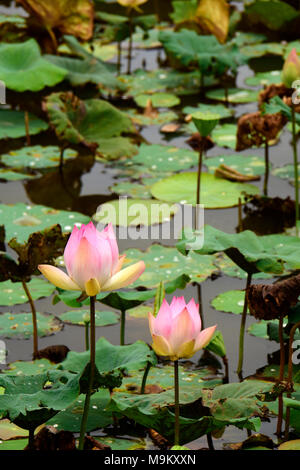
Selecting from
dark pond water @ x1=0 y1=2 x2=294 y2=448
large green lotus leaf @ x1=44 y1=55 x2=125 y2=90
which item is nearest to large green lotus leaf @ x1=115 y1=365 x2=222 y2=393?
dark pond water @ x1=0 y1=2 x2=294 y2=448

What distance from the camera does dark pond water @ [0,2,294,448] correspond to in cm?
256

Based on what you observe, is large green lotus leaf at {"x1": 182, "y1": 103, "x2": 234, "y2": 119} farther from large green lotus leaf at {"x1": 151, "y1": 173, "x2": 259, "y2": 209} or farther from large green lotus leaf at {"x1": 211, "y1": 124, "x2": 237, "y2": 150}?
large green lotus leaf at {"x1": 151, "y1": 173, "x2": 259, "y2": 209}

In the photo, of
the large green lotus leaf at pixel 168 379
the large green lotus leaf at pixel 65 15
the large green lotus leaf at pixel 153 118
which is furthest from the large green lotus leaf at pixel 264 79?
the large green lotus leaf at pixel 168 379

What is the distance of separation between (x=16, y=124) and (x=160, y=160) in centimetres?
81

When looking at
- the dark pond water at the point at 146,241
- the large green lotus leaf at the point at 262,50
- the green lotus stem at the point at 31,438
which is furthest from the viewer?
the large green lotus leaf at the point at 262,50

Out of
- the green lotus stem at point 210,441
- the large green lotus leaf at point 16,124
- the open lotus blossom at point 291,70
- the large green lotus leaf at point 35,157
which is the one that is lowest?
the green lotus stem at point 210,441

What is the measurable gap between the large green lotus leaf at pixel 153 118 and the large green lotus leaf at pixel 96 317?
1.82 m

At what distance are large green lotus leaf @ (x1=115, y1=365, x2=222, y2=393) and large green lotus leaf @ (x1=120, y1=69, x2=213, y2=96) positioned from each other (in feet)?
8.57

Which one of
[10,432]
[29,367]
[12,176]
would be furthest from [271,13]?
[10,432]

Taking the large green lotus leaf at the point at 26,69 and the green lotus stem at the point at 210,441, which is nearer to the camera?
the green lotus stem at the point at 210,441

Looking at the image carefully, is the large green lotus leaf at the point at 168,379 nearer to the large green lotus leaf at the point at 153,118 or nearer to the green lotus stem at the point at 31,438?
the green lotus stem at the point at 31,438

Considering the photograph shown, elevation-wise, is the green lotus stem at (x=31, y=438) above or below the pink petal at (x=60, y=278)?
below

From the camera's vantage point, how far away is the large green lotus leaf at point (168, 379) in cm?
232

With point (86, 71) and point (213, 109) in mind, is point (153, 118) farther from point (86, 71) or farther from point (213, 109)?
point (86, 71)
